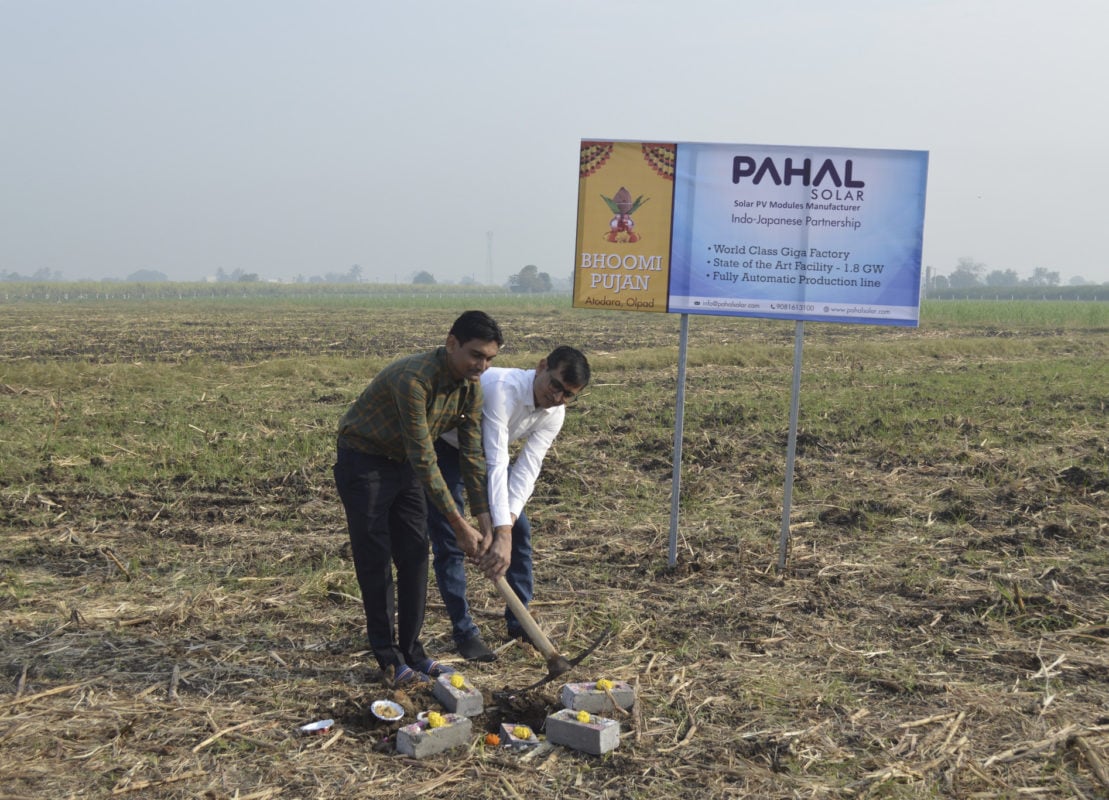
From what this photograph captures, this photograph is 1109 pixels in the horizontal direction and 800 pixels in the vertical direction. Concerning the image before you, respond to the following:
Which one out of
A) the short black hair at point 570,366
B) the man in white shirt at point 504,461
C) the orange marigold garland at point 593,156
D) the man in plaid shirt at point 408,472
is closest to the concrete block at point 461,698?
the man in plaid shirt at point 408,472

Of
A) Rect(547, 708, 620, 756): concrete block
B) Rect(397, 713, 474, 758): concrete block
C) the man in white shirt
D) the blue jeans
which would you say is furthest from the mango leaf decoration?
Rect(397, 713, 474, 758): concrete block

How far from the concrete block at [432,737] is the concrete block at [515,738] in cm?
14

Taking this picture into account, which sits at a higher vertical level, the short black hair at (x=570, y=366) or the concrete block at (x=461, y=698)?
the short black hair at (x=570, y=366)

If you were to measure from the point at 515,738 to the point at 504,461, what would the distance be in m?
1.31

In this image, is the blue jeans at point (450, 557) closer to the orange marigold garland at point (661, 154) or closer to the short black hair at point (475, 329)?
the short black hair at point (475, 329)

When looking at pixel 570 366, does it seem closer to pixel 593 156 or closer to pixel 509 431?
pixel 509 431

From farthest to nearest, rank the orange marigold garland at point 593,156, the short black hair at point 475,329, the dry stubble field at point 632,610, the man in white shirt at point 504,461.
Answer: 1. the orange marigold garland at point 593,156
2. the man in white shirt at point 504,461
3. the short black hair at point 475,329
4. the dry stubble field at point 632,610

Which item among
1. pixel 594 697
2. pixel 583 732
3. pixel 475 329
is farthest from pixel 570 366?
pixel 583 732

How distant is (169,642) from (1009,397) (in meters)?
12.7

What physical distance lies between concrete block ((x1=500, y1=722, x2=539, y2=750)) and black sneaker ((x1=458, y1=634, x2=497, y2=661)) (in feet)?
2.80

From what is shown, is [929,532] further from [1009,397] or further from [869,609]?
[1009,397]

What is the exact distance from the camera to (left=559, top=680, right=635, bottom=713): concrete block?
4.29 metres

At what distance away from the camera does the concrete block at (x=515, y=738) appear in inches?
161

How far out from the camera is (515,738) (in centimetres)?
412
